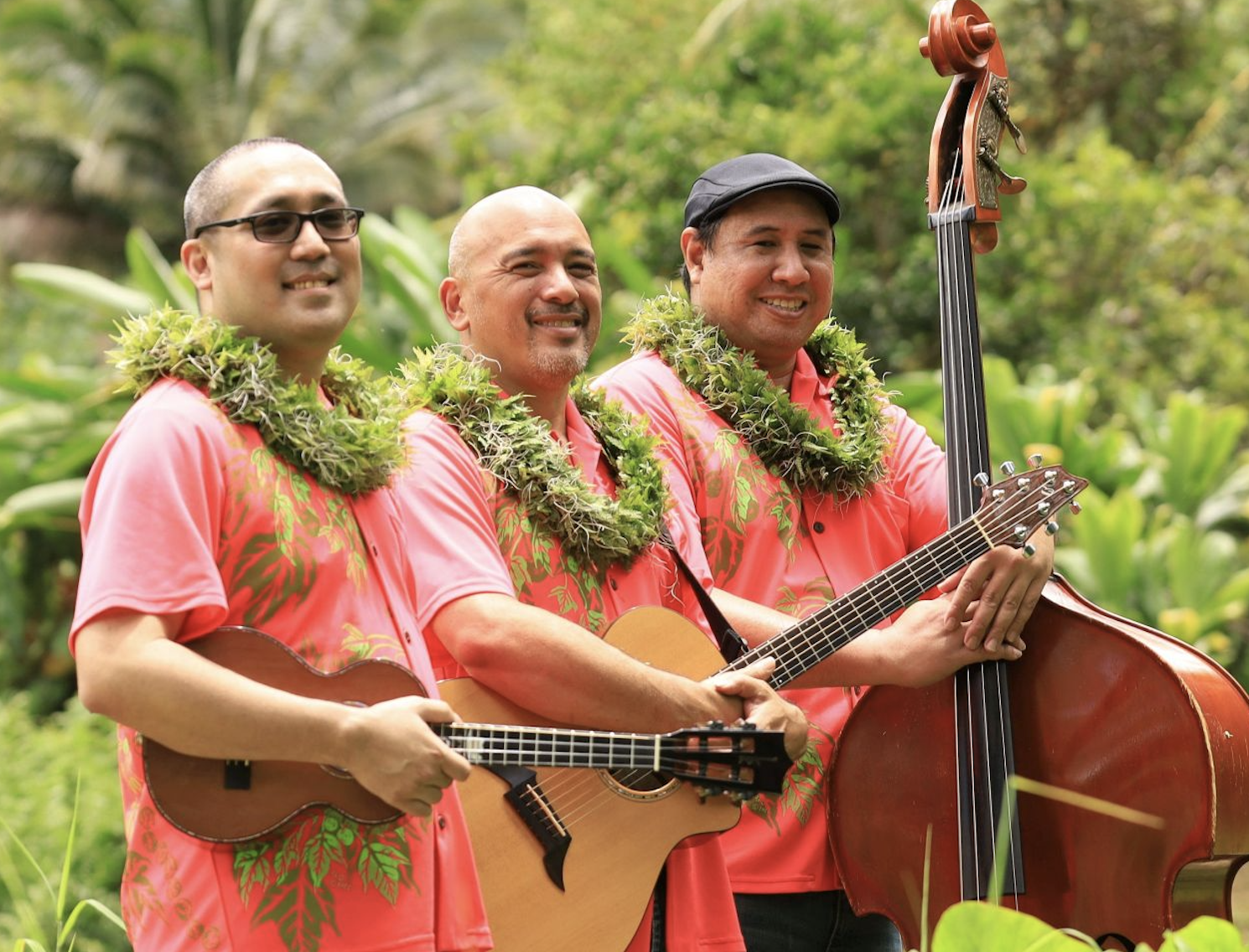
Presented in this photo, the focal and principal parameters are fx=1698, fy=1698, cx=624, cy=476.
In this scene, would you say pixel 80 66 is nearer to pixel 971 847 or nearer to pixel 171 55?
pixel 171 55

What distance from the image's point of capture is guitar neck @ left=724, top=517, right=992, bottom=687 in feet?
11.1

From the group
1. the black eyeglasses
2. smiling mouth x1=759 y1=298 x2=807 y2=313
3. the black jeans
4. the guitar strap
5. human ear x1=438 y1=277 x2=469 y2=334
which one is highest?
smiling mouth x1=759 y1=298 x2=807 y2=313

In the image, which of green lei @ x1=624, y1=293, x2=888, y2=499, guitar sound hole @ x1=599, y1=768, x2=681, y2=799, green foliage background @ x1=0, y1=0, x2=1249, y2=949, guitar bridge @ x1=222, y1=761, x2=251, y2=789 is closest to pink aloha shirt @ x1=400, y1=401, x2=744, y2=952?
guitar sound hole @ x1=599, y1=768, x2=681, y2=799

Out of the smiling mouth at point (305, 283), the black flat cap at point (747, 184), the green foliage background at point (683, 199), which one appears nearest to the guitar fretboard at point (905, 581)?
the black flat cap at point (747, 184)

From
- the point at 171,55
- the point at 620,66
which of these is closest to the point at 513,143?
the point at 620,66

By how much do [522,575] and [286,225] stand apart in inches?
33.7

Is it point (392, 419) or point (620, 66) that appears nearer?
point (392, 419)

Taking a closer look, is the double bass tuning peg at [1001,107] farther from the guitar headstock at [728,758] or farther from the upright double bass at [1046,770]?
the guitar headstock at [728,758]

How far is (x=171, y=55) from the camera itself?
22.8 metres

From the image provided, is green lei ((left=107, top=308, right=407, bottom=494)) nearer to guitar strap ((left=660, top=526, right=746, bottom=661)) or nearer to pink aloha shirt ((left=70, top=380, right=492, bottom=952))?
pink aloha shirt ((left=70, top=380, right=492, bottom=952))

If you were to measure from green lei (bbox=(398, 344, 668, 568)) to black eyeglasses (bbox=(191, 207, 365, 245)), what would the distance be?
56cm

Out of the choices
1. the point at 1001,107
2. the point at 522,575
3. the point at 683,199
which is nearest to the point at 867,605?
the point at 522,575

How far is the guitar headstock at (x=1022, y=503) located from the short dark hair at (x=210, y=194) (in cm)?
154

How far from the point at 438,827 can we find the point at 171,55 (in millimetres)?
21655
